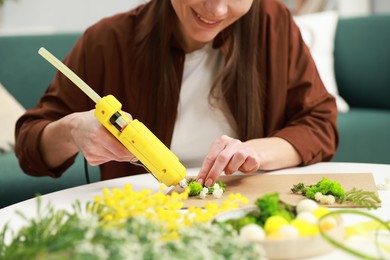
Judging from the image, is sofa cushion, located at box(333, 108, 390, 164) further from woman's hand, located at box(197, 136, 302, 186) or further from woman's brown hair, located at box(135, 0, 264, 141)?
woman's hand, located at box(197, 136, 302, 186)

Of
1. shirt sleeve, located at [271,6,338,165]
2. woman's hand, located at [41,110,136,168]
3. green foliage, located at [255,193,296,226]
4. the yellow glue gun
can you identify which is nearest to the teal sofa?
woman's hand, located at [41,110,136,168]

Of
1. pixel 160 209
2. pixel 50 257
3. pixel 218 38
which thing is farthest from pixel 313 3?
pixel 50 257

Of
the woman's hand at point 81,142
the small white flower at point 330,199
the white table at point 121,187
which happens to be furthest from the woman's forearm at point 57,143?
the small white flower at point 330,199

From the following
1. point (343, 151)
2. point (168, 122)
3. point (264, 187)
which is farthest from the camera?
point (343, 151)

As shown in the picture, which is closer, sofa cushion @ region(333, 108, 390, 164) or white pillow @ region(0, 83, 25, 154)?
white pillow @ region(0, 83, 25, 154)

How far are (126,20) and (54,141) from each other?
1.26 ft

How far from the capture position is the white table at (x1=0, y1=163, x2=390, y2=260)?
1.02m

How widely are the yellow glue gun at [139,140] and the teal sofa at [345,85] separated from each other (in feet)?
3.93

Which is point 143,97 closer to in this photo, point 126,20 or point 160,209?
point 126,20

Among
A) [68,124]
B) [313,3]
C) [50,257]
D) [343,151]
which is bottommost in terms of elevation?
[343,151]

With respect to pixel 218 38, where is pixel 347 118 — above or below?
below

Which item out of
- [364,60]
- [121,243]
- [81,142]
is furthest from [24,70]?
[121,243]

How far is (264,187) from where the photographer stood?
3.93 ft

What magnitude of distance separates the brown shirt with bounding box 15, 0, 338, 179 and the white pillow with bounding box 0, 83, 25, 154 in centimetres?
106
